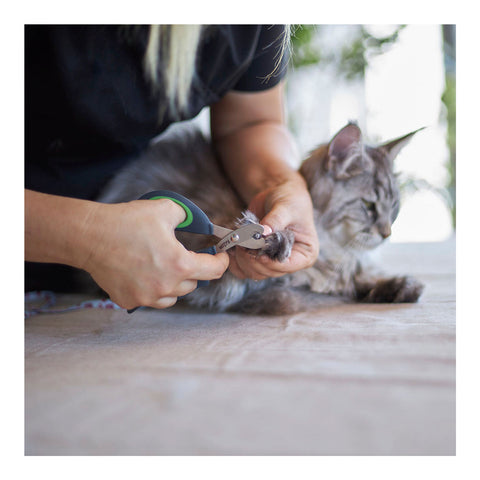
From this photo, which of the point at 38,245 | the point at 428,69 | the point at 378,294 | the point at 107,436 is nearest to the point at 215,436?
the point at 107,436

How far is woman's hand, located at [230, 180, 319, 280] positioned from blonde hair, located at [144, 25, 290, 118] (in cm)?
35

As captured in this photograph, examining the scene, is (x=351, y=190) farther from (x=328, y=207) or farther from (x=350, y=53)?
(x=350, y=53)

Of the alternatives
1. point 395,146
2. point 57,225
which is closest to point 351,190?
point 395,146

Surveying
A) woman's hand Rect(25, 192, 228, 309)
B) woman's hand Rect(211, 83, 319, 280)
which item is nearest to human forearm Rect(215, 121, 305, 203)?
woman's hand Rect(211, 83, 319, 280)

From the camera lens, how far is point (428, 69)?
3314mm

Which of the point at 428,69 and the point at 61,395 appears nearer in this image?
the point at 61,395

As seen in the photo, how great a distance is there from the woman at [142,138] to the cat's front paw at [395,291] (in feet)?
1.00

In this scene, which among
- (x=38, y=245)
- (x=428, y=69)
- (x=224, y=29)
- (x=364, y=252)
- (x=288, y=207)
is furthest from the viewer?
(x=428, y=69)

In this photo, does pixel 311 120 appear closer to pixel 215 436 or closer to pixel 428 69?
pixel 428 69

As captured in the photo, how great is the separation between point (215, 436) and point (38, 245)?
1.53 ft

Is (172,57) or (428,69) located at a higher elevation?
A: (428,69)

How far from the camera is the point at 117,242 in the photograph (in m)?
0.68

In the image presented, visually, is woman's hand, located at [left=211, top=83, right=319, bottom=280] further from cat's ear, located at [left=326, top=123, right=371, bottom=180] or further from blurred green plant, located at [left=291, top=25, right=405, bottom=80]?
blurred green plant, located at [left=291, top=25, right=405, bottom=80]

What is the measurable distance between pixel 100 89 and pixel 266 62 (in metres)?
0.49
